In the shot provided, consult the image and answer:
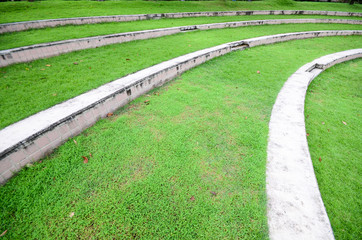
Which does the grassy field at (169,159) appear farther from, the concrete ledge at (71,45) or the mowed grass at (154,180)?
the concrete ledge at (71,45)

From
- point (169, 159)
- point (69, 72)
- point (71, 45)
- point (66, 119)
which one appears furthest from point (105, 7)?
point (169, 159)

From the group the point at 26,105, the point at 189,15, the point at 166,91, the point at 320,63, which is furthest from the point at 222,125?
the point at 189,15

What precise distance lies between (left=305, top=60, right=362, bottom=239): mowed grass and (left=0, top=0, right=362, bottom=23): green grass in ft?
33.5

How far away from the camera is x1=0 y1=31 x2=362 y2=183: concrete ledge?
190 centimetres

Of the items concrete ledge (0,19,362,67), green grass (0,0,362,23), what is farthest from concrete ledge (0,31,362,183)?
green grass (0,0,362,23)

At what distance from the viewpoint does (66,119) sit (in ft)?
7.63

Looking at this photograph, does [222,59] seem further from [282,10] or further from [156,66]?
[282,10]

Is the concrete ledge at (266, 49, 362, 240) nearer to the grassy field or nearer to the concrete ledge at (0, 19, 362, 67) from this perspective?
the grassy field

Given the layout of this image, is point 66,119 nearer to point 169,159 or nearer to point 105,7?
point 169,159

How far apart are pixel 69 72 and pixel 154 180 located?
3531 mm

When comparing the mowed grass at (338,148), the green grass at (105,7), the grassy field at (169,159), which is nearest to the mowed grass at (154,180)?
the grassy field at (169,159)

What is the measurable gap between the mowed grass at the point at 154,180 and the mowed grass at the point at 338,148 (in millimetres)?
742

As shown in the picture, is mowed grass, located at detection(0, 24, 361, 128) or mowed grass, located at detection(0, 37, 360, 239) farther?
mowed grass, located at detection(0, 24, 361, 128)

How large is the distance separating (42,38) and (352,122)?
8.34 m
